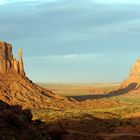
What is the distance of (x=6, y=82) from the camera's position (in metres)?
140

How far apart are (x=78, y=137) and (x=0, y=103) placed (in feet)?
59.9

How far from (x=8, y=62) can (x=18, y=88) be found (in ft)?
40.0

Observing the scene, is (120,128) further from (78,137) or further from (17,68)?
(17,68)

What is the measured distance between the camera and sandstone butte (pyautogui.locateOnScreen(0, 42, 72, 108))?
5098 inches

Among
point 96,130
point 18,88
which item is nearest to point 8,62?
point 18,88

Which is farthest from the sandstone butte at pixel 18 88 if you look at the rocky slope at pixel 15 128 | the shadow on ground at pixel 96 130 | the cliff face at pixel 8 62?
the rocky slope at pixel 15 128

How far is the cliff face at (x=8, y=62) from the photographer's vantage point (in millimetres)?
143375

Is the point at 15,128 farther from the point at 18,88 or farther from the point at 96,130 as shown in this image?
the point at 18,88

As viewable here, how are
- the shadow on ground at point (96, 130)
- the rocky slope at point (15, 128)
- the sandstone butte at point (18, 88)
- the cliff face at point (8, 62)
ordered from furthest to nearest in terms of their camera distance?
the cliff face at point (8, 62) → the sandstone butte at point (18, 88) → the shadow on ground at point (96, 130) → the rocky slope at point (15, 128)

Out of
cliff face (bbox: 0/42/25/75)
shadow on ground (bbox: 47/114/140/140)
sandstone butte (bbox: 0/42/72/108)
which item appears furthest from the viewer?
cliff face (bbox: 0/42/25/75)

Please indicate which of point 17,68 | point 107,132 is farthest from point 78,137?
point 17,68

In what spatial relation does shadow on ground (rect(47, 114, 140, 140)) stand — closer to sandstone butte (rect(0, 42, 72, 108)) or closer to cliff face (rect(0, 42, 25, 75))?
sandstone butte (rect(0, 42, 72, 108))

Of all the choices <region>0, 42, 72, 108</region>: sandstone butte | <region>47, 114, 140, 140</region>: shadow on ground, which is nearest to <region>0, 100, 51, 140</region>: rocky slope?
<region>47, 114, 140, 140</region>: shadow on ground

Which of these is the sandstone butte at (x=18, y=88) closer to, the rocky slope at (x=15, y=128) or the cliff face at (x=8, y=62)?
the cliff face at (x=8, y=62)
